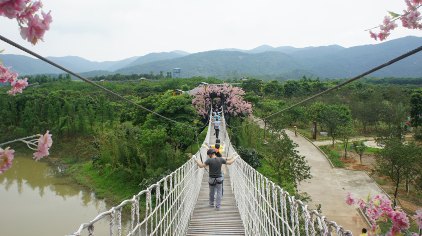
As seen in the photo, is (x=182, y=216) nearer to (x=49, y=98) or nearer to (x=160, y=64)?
(x=49, y=98)

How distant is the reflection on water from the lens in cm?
938

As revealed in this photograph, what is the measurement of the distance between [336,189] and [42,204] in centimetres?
952

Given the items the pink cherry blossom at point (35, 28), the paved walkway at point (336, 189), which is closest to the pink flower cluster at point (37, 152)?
the pink cherry blossom at point (35, 28)

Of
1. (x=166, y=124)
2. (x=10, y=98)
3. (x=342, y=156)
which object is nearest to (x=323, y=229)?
(x=166, y=124)

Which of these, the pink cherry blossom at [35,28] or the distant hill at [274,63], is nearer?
the pink cherry blossom at [35,28]

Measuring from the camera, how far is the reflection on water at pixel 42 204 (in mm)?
9383

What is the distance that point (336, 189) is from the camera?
11234 millimetres

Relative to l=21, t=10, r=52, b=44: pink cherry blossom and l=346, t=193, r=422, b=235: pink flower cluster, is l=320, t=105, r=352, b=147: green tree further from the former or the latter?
Result: l=21, t=10, r=52, b=44: pink cherry blossom

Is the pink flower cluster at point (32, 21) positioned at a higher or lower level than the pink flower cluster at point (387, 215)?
higher

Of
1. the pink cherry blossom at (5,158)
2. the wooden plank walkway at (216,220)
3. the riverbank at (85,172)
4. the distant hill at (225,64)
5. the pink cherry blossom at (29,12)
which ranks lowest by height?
the riverbank at (85,172)

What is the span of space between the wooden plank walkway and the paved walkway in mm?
4747

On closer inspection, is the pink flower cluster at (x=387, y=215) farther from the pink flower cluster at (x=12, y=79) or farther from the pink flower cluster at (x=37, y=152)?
the pink flower cluster at (x=12, y=79)

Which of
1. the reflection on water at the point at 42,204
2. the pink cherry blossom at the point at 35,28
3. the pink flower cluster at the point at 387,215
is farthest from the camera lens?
the reflection on water at the point at 42,204

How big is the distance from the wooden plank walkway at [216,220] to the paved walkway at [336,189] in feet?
15.6
